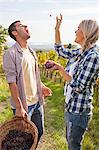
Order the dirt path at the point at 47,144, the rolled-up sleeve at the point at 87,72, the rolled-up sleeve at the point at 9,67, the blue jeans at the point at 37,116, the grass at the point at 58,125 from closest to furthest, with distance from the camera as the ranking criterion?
the rolled-up sleeve at the point at 87,72
the rolled-up sleeve at the point at 9,67
the blue jeans at the point at 37,116
the dirt path at the point at 47,144
the grass at the point at 58,125

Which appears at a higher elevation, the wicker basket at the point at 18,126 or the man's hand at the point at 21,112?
the man's hand at the point at 21,112

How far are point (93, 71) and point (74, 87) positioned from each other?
20cm

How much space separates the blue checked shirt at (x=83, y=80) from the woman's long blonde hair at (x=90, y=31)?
0.18 feet

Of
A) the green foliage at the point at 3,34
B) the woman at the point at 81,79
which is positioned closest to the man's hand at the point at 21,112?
the woman at the point at 81,79

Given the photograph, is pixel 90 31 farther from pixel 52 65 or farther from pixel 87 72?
pixel 52 65

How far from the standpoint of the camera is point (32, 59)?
3525 millimetres

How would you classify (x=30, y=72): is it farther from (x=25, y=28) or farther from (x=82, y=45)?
(x=82, y=45)

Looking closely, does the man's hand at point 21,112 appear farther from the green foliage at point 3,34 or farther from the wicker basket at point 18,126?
the green foliage at point 3,34

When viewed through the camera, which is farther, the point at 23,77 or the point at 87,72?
the point at 23,77

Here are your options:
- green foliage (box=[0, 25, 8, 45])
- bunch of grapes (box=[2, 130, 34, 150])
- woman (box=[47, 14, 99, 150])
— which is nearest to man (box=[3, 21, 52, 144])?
bunch of grapes (box=[2, 130, 34, 150])

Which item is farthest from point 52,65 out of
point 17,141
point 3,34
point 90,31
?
point 3,34

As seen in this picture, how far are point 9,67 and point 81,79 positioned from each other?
2.21 feet

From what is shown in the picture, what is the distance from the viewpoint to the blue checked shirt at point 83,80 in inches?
115

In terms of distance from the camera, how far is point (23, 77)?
3359mm
